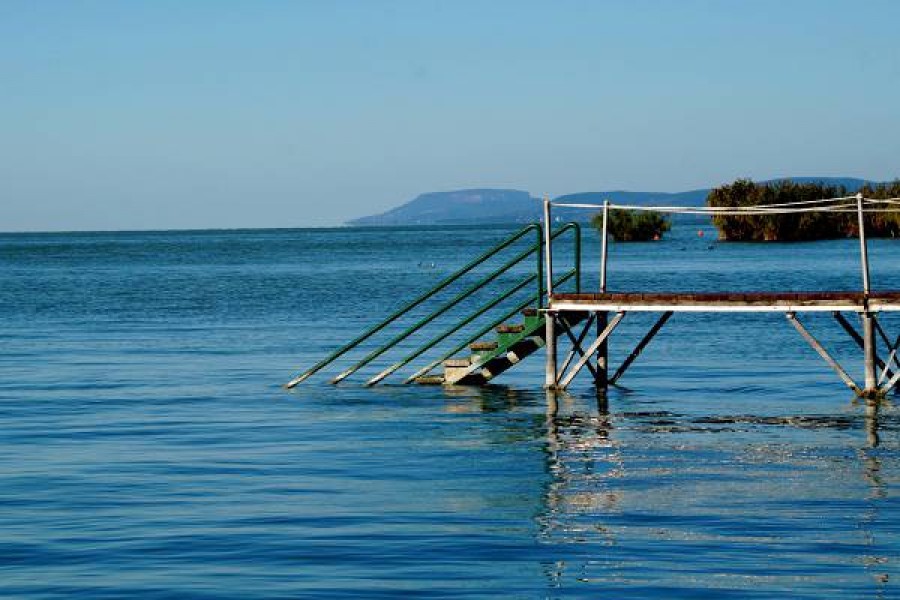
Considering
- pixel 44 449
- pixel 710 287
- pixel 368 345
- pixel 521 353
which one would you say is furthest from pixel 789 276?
pixel 44 449

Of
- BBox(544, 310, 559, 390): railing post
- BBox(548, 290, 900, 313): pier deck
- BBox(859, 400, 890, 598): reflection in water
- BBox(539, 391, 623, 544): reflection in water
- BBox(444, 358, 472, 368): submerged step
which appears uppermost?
BBox(548, 290, 900, 313): pier deck

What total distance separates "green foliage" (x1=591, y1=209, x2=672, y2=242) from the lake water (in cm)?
9932

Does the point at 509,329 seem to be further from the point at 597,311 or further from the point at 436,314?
the point at 597,311

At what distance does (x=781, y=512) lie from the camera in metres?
16.4

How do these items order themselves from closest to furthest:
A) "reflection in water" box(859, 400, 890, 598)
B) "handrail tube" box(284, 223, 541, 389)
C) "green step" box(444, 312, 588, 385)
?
"reflection in water" box(859, 400, 890, 598), "handrail tube" box(284, 223, 541, 389), "green step" box(444, 312, 588, 385)

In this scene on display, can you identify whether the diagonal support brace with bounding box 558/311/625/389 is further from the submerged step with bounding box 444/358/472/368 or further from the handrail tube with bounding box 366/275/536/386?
the submerged step with bounding box 444/358/472/368

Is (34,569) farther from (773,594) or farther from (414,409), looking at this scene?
(414,409)

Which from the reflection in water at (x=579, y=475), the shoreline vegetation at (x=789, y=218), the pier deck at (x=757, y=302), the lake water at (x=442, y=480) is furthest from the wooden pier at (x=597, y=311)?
the shoreline vegetation at (x=789, y=218)

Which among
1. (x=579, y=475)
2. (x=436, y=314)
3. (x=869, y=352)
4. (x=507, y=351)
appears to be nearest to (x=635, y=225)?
(x=507, y=351)

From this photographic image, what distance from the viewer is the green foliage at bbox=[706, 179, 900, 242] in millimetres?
115688

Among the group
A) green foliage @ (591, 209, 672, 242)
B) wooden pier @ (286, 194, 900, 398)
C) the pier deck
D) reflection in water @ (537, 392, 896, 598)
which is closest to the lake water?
reflection in water @ (537, 392, 896, 598)

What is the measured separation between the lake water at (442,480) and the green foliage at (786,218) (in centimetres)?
7816

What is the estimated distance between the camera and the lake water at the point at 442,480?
1398cm

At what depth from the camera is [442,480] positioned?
62.6 feet
